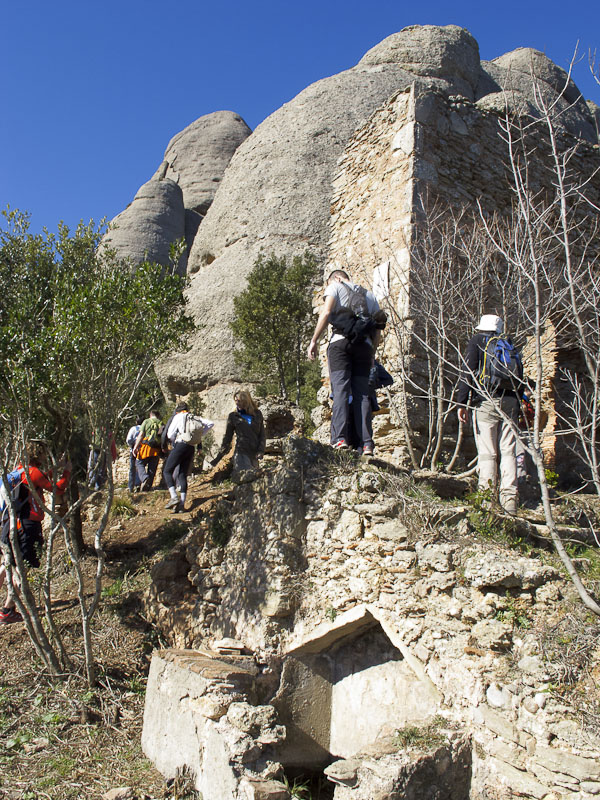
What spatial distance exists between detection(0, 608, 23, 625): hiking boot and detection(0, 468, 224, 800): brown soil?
6cm

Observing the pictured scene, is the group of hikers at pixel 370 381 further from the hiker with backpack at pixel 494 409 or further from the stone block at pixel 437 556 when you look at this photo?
the stone block at pixel 437 556

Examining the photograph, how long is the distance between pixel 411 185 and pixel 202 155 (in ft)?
79.2

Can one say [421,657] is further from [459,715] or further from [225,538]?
[225,538]

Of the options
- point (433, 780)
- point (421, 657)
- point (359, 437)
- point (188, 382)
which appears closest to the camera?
point (433, 780)

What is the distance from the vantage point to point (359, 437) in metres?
5.95

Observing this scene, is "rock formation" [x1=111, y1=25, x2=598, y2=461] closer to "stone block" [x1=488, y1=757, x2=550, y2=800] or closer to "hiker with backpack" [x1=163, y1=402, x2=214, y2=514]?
"hiker with backpack" [x1=163, y1=402, x2=214, y2=514]

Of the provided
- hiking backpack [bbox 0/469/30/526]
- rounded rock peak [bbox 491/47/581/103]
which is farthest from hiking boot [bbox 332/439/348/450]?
rounded rock peak [bbox 491/47/581/103]

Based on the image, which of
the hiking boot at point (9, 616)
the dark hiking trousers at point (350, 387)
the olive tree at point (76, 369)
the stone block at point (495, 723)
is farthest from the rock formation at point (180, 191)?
the stone block at point (495, 723)

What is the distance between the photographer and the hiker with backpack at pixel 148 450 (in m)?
9.91

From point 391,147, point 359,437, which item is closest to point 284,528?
point 359,437

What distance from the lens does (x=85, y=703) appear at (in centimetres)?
Result: 509

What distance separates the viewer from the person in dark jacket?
8.19 m

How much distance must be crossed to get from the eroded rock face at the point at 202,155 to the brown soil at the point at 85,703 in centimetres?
2439

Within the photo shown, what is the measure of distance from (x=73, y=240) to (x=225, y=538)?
4.33 metres
